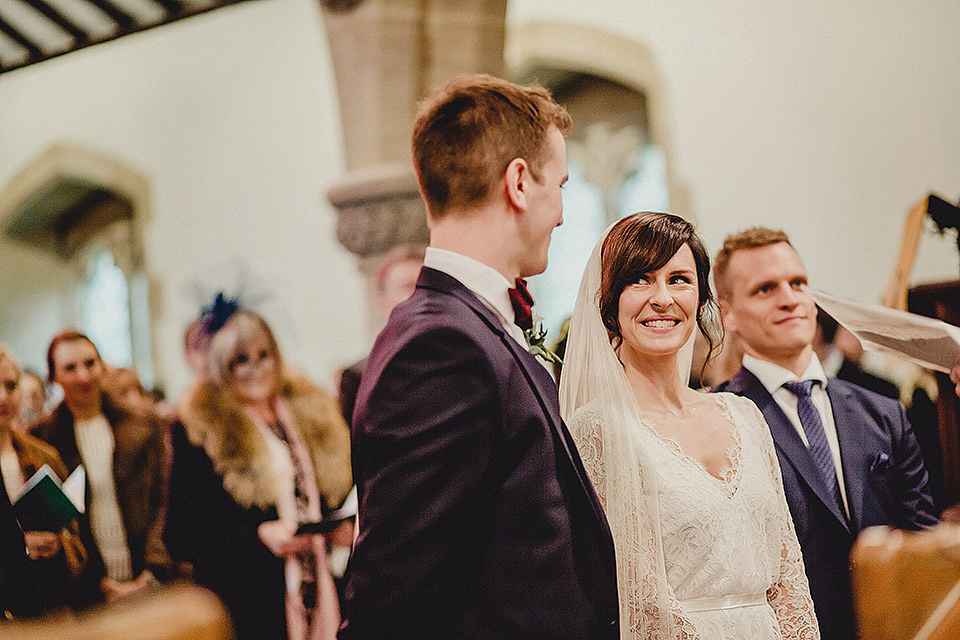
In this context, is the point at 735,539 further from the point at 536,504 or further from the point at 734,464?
the point at 536,504

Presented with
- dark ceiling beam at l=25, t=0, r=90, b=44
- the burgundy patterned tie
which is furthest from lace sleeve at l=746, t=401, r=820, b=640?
dark ceiling beam at l=25, t=0, r=90, b=44

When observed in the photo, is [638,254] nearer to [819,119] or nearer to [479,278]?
[479,278]

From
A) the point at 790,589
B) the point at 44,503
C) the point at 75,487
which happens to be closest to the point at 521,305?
the point at 790,589

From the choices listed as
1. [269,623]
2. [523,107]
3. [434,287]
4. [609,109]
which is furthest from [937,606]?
[609,109]

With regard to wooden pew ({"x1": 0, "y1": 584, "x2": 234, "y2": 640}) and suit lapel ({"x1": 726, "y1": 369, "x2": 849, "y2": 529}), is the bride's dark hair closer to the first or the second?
suit lapel ({"x1": 726, "y1": 369, "x2": 849, "y2": 529})

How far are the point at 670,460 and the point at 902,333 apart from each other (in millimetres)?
648

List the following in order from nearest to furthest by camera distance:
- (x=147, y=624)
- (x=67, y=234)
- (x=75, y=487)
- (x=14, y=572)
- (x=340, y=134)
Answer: (x=147, y=624) < (x=14, y=572) < (x=75, y=487) < (x=340, y=134) < (x=67, y=234)

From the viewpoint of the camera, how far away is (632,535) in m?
1.87

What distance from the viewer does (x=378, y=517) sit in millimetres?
1439

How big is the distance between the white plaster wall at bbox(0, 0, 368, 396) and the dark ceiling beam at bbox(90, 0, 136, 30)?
191 cm

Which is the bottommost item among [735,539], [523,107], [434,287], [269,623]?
[269,623]

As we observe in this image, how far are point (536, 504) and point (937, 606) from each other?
69cm

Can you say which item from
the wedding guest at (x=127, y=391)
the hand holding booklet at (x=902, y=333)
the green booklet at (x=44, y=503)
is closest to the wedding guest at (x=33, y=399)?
the wedding guest at (x=127, y=391)

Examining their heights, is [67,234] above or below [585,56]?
below
